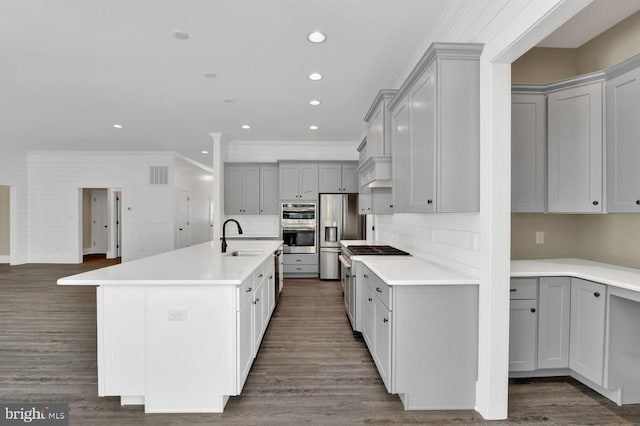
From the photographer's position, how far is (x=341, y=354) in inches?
117

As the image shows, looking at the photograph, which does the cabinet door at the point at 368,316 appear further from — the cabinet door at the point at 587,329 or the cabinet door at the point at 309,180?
the cabinet door at the point at 309,180

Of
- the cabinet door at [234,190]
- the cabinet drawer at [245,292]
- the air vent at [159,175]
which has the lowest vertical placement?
the cabinet drawer at [245,292]

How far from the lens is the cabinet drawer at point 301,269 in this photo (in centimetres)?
640

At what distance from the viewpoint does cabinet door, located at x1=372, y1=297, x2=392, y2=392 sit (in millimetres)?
2138

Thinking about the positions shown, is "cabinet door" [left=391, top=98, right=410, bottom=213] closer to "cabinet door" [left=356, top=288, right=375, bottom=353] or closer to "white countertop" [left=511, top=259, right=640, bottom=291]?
"cabinet door" [left=356, top=288, right=375, bottom=353]

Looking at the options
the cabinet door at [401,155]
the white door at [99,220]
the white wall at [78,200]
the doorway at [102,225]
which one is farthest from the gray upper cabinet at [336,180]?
the white door at [99,220]

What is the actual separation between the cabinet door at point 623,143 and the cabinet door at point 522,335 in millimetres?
989

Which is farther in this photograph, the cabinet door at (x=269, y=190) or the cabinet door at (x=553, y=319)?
the cabinet door at (x=269, y=190)

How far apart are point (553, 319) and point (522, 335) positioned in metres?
0.27

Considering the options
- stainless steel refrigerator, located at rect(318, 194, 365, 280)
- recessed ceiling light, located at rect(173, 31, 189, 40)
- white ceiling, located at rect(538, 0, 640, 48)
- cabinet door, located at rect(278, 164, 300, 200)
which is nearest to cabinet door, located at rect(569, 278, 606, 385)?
white ceiling, located at rect(538, 0, 640, 48)

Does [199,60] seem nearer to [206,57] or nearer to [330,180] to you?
[206,57]

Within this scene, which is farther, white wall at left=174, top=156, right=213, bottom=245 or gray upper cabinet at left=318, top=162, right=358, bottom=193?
white wall at left=174, top=156, right=213, bottom=245

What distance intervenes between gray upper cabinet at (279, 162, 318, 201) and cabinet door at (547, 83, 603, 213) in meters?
4.40

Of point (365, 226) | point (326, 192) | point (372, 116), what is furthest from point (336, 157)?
point (372, 116)
